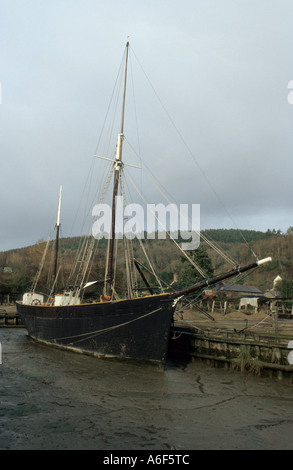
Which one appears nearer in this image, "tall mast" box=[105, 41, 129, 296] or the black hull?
the black hull

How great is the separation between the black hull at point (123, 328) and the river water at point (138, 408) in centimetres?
85

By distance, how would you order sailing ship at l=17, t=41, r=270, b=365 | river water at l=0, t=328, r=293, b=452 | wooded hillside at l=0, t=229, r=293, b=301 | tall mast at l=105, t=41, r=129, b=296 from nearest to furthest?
river water at l=0, t=328, r=293, b=452 → sailing ship at l=17, t=41, r=270, b=365 → tall mast at l=105, t=41, r=129, b=296 → wooded hillside at l=0, t=229, r=293, b=301

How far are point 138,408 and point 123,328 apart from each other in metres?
7.26

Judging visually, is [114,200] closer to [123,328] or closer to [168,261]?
[123,328]

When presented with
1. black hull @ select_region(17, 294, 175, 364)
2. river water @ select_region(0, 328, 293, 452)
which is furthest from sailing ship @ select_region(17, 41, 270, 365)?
river water @ select_region(0, 328, 293, 452)

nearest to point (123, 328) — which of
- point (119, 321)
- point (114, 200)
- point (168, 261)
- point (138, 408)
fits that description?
point (119, 321)

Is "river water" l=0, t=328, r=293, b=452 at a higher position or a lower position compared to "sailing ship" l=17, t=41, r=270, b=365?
lower

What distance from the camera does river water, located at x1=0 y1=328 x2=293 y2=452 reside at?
998 centimetres

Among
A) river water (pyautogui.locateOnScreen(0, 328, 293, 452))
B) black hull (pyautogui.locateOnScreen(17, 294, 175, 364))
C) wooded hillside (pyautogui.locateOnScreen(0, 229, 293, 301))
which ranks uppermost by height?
wooded hillside (pyautogui.locateOnScreen(0, 229, 293, 301))

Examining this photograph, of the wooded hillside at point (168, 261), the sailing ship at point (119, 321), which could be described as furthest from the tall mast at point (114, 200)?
the wooded hillside at point (168, 261)

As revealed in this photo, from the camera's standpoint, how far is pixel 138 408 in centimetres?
1286

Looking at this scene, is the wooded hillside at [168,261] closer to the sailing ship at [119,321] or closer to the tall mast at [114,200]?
the tall mast at [114,200]

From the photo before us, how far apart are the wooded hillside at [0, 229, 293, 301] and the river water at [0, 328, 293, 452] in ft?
19.6

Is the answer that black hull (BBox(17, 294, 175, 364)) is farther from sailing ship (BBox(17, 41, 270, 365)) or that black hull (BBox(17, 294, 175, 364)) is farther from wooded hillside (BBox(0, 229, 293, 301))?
wooded hillside (BBox(0, 229, 293, 301))
